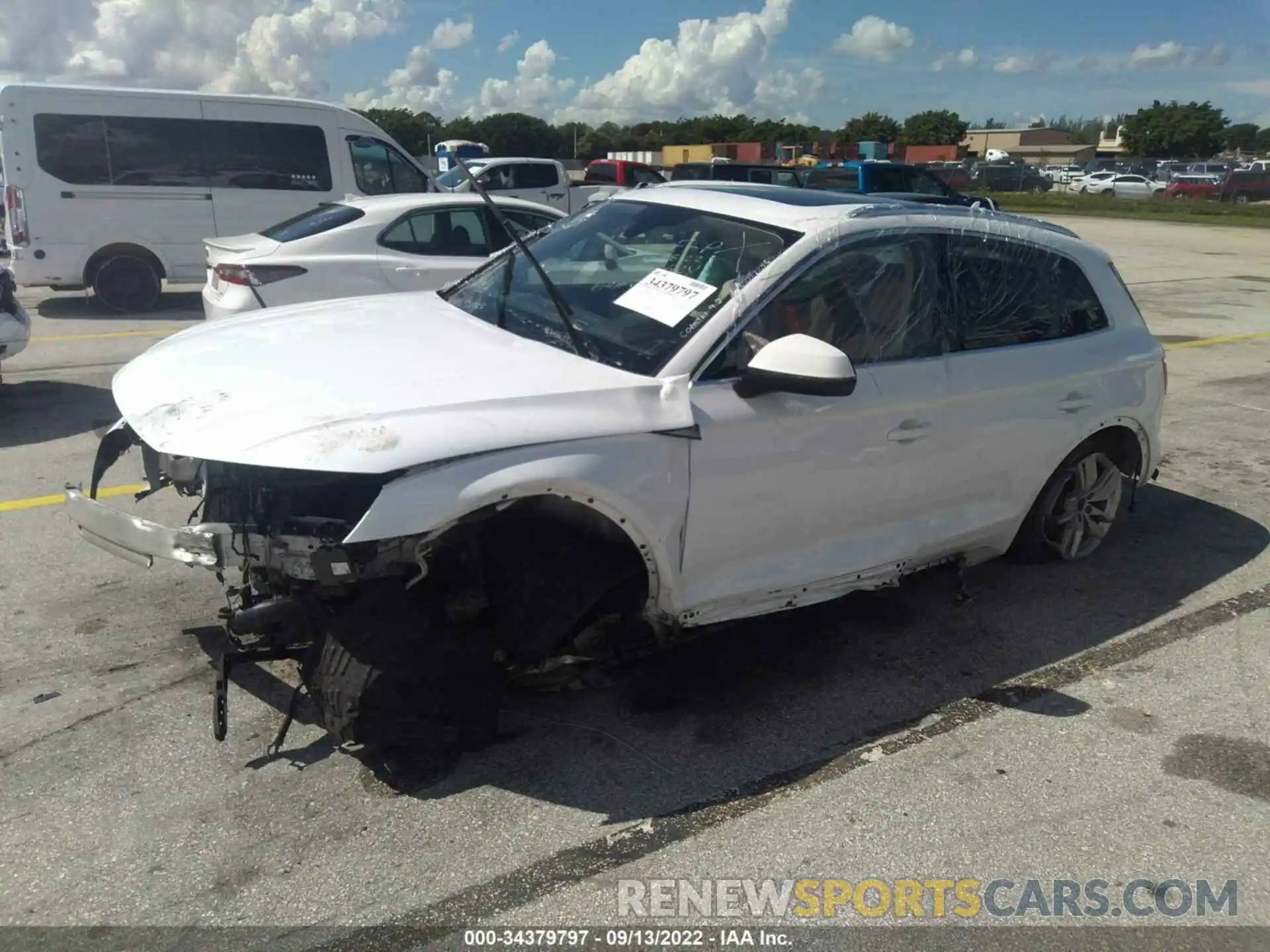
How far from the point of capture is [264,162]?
12281 mm

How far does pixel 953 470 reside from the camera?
4.04 m

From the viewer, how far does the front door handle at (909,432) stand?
3.77 metres

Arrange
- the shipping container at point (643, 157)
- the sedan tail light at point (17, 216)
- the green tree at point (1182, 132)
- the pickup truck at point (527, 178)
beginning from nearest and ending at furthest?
the sedan tail light at point (17, 216) < the pickup truck at point (527, 178) < the shipping container at point (643, 157) < the green tree at point (1182, 132)

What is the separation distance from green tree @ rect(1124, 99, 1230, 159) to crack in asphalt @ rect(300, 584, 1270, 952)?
8479 cm

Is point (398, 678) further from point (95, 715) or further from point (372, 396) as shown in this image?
point (95, 715)

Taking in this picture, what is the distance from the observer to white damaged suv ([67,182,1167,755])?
9.64 feet

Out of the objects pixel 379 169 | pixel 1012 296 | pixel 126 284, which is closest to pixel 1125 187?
pixel 379 169

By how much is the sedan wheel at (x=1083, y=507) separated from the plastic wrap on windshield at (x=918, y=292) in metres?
0.69

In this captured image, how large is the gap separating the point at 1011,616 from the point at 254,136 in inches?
433

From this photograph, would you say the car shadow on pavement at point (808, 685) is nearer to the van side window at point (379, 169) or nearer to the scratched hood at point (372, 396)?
the scratched hood at point (372, 396)

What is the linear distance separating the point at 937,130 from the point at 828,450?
87251 mm

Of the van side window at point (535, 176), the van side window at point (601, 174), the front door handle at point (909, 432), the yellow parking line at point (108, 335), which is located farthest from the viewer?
the van side window at point (601, 174)

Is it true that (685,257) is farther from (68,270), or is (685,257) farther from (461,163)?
(68,270)

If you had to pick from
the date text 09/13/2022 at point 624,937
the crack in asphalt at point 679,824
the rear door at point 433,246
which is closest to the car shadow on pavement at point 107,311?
the rear door at point 433,246
